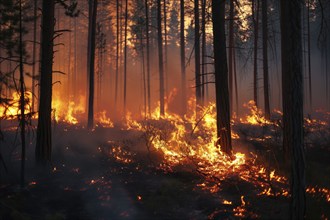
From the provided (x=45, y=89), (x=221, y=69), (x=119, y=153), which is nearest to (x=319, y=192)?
(x=221, y=69)

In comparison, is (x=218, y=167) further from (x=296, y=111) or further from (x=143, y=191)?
(x=296, y=111)

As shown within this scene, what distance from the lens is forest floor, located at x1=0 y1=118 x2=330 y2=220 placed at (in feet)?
22.6

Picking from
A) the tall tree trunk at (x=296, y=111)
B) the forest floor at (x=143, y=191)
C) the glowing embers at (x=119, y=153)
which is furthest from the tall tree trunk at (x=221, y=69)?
the tall tree trunk at (x=296, y=111)

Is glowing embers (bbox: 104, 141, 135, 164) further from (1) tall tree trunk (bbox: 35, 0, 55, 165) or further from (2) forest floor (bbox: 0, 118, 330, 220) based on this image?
(1) tall tree trunk (bbox: 35, 0, 55, 165)

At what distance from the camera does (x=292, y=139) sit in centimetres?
561

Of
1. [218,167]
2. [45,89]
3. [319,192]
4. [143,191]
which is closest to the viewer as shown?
[319,192]

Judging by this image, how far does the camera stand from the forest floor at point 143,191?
6891 millimetres

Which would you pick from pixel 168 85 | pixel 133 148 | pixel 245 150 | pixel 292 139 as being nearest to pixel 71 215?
pixel 292 139

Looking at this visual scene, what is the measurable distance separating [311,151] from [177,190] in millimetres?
6339

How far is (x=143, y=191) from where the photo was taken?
27.5 ft

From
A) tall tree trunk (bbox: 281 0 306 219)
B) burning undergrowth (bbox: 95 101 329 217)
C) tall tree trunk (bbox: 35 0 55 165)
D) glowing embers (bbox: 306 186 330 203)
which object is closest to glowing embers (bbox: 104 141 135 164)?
burning undergrowth (bbox: 95 101 329 217)

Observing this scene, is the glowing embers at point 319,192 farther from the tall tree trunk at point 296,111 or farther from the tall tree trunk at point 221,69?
the tall tree trunk at point 221,69

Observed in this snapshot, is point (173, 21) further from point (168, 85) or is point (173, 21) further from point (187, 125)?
point (187, 125)

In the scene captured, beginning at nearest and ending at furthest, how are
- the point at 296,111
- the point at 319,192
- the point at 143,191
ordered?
the point at 296,111, the point at 319,192, the point at 143,191
